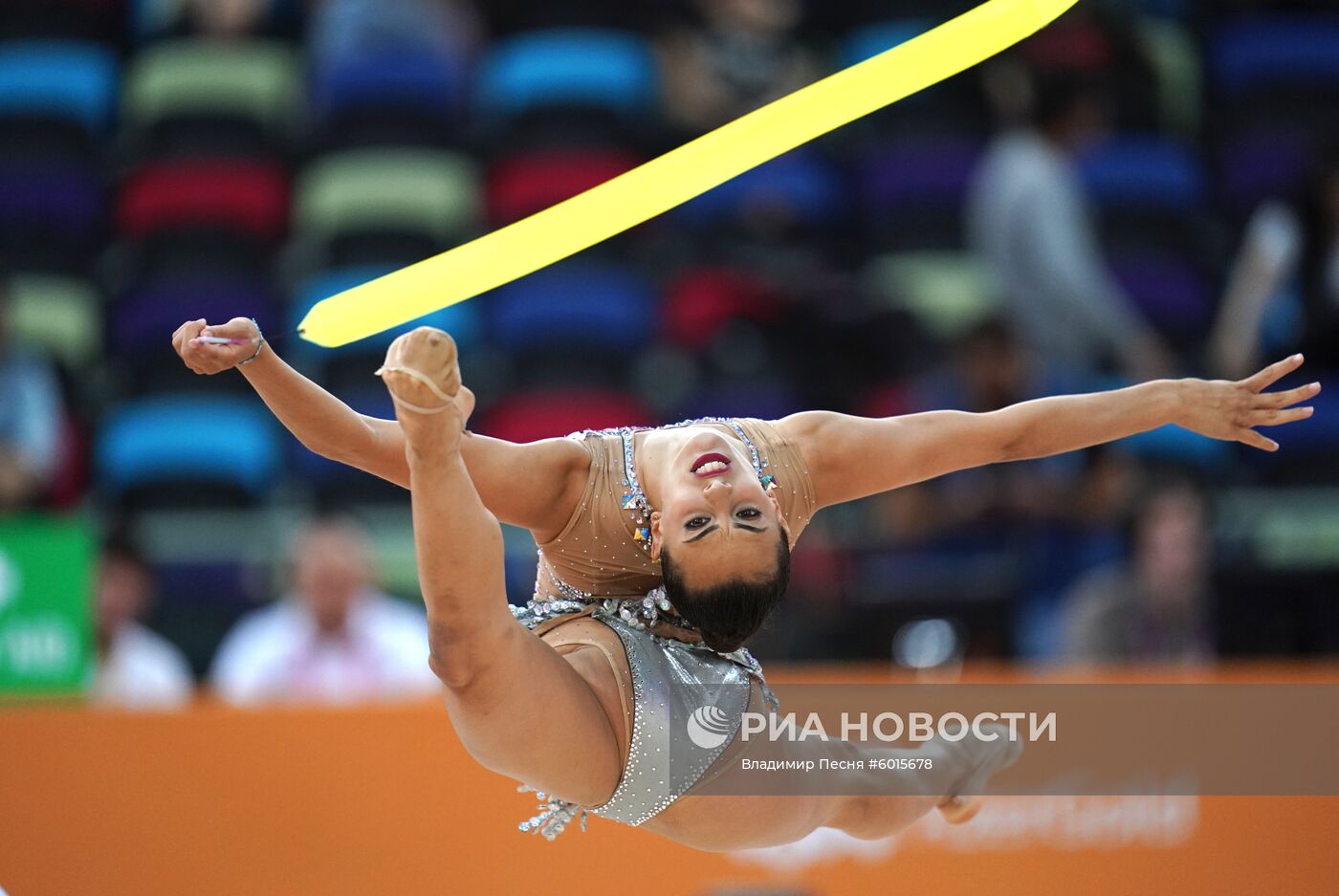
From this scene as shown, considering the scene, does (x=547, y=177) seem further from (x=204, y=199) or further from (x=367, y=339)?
(x=204, y=199)

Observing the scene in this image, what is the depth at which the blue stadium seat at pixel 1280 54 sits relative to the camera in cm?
795

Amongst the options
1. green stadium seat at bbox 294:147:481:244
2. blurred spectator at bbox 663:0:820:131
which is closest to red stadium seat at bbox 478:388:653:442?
green stadium seat at bbox 294:147:481:244

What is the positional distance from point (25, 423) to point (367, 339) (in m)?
1.43

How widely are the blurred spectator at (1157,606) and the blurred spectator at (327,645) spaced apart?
2.16m

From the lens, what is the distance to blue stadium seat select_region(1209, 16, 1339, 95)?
7.95 metres

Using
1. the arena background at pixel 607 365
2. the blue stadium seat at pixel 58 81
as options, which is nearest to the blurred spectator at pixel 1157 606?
the arena background at pixel 607 365

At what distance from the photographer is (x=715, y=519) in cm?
317

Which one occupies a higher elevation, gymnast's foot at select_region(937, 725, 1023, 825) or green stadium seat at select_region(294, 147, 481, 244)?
green stadium seat at select_region(294, 147, 481, 244)

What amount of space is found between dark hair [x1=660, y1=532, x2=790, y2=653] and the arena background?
1.62m

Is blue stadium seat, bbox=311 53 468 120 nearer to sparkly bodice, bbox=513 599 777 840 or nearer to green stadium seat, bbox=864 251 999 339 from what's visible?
green stadium seat, bbox=864 251 999 339

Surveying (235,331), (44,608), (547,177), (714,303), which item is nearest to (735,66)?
(547,177)

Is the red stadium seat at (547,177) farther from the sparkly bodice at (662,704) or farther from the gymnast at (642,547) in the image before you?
the sparkly bodice at (662,704)

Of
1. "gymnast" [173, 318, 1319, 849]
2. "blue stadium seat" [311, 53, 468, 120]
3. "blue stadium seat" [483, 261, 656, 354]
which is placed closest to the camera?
"gymnast" [173, 318, 1319, 849]

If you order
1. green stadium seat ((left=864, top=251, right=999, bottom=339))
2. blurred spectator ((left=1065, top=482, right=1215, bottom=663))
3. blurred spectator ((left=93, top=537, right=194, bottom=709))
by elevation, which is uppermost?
green stadium seat ((left=864, top=251, right=999, bottom=339))
